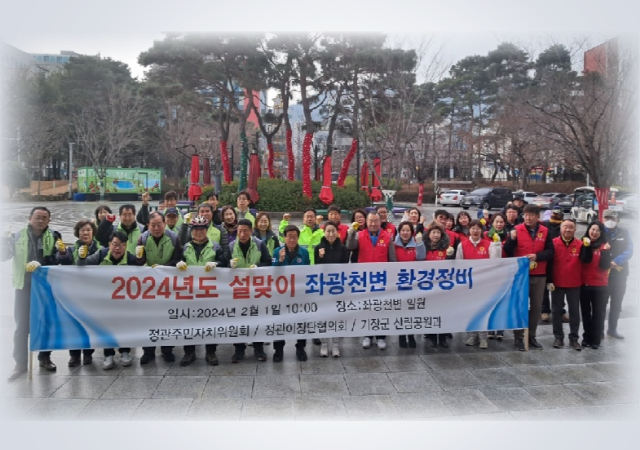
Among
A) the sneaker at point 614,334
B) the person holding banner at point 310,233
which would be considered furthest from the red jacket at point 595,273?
the person holding banner at point 310,233

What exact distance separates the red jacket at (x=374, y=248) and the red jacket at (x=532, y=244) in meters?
1.42

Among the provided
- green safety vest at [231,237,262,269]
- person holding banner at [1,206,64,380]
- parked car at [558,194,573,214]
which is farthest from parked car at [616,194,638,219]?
person holding banner at [1,206,64,380]

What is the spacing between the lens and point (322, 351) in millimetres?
4906

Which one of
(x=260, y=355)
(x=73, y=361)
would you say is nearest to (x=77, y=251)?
(x=73, y=361)

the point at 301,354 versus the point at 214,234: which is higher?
the point at 214,234

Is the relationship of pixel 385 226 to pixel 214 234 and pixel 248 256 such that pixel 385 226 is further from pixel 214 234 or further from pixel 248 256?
pixel 214 234

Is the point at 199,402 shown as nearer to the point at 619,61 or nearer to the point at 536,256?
the point at 536,256

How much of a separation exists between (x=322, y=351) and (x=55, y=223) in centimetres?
1605

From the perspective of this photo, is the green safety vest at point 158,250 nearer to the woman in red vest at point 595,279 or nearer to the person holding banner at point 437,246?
the person holding banner at point 437,246

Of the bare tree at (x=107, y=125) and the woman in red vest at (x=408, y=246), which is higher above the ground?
the bare tree at (x=107, y=125)

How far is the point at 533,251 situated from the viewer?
5168 mm

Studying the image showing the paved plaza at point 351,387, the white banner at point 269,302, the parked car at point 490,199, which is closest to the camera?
the paved plaza at point 351,387

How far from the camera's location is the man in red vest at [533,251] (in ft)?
16.9

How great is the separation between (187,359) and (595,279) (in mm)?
4292
